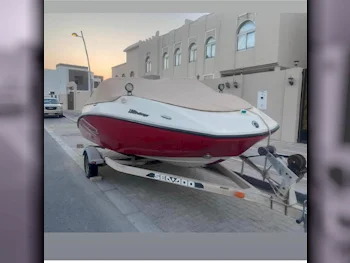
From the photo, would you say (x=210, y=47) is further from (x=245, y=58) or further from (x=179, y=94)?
(x=179, y=94)

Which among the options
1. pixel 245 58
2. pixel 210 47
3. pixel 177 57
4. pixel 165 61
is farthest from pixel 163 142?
pixel 210 47

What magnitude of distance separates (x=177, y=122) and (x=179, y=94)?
49cm

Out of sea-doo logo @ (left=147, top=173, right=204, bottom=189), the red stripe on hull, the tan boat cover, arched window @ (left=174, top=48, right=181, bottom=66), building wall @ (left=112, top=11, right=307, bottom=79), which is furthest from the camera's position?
arched window @ (left=174, top=48, right=181, bottom=66)

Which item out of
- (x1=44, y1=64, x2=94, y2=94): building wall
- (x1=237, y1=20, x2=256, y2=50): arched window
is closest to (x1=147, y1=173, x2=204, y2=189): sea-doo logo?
(x1=44, y1=64, x2=94, y2=94): building wall

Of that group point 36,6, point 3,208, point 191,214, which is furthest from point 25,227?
point 191,214

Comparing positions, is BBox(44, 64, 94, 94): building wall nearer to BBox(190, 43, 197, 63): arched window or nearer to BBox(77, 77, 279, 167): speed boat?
BBox(77, 77, 279, 167): speed boat

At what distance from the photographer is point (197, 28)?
1000cm

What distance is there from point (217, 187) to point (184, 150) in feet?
1.66

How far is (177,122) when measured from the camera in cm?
240

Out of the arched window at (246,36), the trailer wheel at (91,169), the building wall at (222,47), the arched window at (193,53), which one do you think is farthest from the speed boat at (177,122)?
the arched window at (193,53)

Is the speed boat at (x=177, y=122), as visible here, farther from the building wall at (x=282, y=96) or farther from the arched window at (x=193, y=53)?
the arched window at (x=193, y=53)

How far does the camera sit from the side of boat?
2.35 metres

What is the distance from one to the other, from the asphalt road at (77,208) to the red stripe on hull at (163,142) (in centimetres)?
75

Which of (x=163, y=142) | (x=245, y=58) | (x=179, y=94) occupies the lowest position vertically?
(x=163, y=142)
